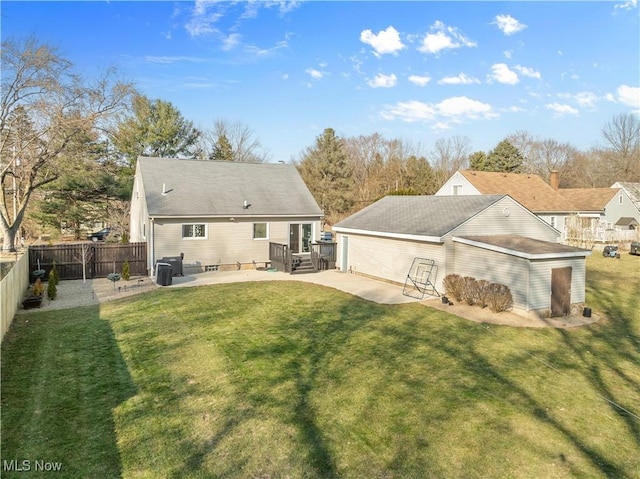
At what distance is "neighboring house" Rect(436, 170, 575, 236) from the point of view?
31.5 metres

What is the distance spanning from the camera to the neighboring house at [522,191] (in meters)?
31.5

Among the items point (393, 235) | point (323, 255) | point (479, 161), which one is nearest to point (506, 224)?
point (393, 235)

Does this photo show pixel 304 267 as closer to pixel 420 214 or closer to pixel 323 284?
pixel 323 284

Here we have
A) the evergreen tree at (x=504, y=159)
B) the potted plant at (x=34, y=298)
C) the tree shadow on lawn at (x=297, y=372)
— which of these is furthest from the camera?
the evergreen tree at (x=504, y=159)

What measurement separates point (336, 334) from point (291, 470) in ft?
17.4

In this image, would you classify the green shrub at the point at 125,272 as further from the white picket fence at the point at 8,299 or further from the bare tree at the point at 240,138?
A: the bare tree at the point at 240,138

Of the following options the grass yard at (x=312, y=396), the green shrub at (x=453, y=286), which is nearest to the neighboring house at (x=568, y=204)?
the green shrub at (x=453, y=286)

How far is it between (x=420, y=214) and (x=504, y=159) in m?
36.9

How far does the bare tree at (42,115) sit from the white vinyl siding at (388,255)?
17.0m

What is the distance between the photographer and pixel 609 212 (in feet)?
117

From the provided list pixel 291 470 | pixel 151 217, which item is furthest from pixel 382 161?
pixel 291 470

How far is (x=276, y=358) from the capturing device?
8414 millimetres

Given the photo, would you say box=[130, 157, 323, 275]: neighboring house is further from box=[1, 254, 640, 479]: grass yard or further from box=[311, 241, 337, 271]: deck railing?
box=[1, 254, 640, 479]: grass yard

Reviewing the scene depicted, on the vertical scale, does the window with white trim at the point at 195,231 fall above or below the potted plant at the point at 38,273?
above
